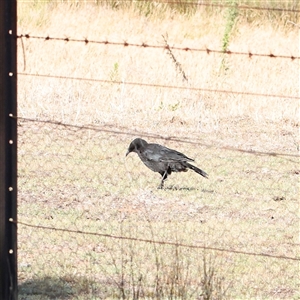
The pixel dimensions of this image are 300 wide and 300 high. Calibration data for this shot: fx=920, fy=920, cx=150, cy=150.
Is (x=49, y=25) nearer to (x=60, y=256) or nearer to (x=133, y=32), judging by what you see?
(x=133, y=32)

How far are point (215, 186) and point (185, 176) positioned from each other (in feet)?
1.91

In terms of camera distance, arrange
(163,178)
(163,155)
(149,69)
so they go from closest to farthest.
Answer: (163,178), (163,155), (149,69)

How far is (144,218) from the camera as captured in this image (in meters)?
6.90

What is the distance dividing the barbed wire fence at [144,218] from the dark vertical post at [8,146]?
231 mm

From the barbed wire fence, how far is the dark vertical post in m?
0.23

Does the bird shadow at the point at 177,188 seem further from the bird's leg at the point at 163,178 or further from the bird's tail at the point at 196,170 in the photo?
the bird's tail at the point at 196,170

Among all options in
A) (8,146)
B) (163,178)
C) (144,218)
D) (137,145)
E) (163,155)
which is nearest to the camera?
(8,146)

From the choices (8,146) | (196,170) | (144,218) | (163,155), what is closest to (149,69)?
(163,155)

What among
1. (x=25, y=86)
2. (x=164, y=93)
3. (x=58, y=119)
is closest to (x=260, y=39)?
(x=164, y=93)

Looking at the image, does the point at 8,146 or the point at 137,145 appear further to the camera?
the point at 137,145

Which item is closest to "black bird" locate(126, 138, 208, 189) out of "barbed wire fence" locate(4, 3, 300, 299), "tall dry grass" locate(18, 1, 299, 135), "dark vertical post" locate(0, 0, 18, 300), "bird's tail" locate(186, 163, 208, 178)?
"bird's tail" locate(186, 163, 208, 178)

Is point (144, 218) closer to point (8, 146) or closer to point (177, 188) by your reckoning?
point (177, 188)

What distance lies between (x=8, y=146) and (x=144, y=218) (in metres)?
2.87

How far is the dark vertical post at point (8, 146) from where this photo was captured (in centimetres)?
408
